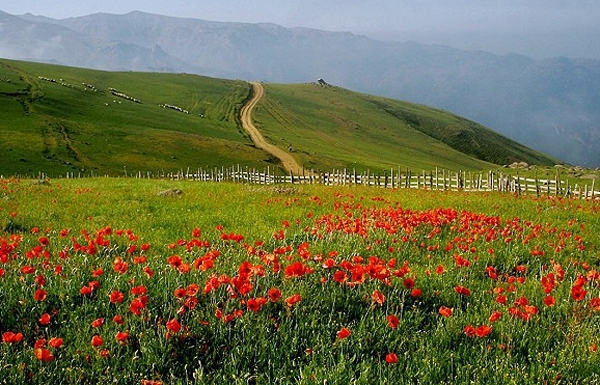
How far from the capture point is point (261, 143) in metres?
111

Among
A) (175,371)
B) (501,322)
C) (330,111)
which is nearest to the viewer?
(175,371)

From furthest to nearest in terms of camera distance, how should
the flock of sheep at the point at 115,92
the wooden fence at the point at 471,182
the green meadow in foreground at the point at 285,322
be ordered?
the flock of sheep at the point at 115,92
the wooden fence at the point at 471,182
the green meadow in foreground at the point at 285,322

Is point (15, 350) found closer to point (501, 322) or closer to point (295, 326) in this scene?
point (295, 326)

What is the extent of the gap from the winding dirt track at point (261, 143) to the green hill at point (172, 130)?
8.06 ft

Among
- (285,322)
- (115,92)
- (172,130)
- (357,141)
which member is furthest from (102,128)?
(285,322)

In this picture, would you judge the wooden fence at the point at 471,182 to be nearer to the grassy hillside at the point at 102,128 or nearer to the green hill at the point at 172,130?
the grassy hillside at the point at 102,128

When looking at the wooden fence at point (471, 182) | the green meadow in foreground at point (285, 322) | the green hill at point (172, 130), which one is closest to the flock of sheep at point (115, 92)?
the green hill at point (172, 130)

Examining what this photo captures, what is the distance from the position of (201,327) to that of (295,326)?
0.97 metres

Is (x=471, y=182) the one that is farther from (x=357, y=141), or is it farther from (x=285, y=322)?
(x=357, y=141)

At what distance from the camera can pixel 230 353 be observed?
4.34 metres

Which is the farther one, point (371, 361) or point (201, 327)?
point (201, 327)

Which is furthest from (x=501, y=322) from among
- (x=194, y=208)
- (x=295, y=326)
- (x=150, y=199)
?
(x=150, y=199)

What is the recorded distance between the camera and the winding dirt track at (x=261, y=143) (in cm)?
8995

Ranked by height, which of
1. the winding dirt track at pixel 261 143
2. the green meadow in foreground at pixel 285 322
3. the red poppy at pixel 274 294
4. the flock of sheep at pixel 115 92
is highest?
the flock of sheep at pixel 115 92
